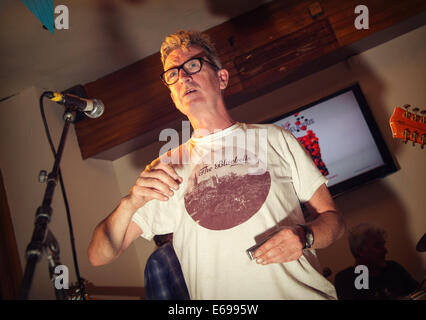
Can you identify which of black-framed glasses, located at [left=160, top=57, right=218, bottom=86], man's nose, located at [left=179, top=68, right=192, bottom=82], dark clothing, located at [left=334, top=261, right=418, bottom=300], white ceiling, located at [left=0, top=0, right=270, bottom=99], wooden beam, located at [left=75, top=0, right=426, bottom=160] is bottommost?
dark clothing, located at [left=334, top=261, right=418, bottom=300]

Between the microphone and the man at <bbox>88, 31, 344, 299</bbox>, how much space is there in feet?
0.96

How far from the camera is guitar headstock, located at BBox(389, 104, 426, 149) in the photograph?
1.64 m

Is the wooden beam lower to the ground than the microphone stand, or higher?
higher

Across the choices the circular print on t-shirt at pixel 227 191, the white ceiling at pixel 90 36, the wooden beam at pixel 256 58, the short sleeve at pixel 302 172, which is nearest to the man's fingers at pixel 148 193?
the circular print on t-shirt at pixel 227 191

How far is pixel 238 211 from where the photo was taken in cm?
92

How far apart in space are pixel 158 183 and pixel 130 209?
0.57 ft

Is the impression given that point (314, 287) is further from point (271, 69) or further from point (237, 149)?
point (271, 69)

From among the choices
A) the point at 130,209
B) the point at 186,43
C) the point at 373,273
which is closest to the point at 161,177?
the point at 130,209

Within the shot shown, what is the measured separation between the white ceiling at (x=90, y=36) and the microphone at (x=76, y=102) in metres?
0.79

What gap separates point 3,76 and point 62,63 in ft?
1.11

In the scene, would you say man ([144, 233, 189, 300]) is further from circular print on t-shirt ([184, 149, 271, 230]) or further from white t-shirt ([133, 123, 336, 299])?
circular print on t-shirt ([184, 149, 271, 230])

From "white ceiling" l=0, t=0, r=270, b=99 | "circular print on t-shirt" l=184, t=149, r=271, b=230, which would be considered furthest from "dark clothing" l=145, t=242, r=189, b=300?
"white ceiling" l=0, t=0, r=270, b=99

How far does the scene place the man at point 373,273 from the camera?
1604 mm

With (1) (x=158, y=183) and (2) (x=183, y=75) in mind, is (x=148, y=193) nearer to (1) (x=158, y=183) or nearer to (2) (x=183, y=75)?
(1) (x=158, y=183)
